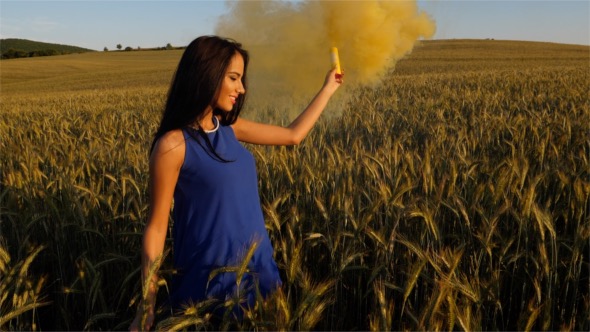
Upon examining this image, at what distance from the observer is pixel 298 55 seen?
246cm

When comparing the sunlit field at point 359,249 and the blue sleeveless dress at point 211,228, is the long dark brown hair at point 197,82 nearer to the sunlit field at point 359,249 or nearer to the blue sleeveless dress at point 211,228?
the blue sleeveless dress at point 211,228

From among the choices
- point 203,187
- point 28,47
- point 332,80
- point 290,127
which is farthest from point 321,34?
point 28,47

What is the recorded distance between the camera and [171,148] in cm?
169

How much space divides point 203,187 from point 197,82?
14.4 inches

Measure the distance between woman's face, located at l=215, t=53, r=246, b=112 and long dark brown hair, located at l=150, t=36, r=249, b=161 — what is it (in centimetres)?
2

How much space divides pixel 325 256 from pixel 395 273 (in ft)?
1.11

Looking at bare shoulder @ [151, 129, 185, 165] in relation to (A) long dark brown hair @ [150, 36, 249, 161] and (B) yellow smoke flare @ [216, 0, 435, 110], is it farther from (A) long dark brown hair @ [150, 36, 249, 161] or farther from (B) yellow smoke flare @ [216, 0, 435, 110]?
(B) yellow smoke flare @ [216, 0, 435, 110]

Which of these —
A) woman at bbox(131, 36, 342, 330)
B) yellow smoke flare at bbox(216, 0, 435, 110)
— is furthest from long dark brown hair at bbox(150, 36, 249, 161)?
yellow smoke flare at bbox(216, 0, 435, 110)

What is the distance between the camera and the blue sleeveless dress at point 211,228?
1745 mm

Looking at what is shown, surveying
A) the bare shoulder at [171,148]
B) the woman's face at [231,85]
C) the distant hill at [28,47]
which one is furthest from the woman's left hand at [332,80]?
the distant hill at [28,47]

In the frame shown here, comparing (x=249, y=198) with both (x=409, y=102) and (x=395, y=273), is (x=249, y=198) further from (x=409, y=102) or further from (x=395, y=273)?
(x=409, y=102)

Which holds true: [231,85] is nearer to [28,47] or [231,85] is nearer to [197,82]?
[197,82]

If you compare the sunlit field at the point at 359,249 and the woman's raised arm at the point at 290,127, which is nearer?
the sunlit field at the point at 359,249

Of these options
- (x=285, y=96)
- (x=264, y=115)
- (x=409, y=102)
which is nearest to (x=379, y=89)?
(x=409, y=102)
